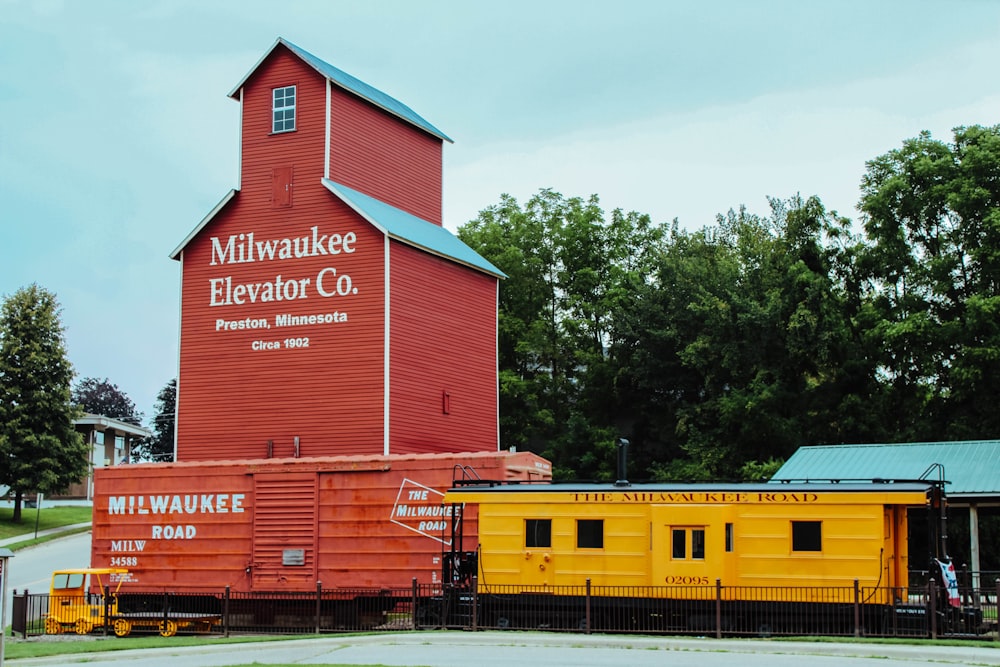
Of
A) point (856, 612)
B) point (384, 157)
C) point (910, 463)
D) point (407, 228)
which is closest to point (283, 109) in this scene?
point (384, 157)

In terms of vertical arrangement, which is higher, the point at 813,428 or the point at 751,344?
the point at 751,344

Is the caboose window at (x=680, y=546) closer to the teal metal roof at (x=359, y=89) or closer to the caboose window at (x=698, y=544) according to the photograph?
the caboose window at (x=698, y=544)

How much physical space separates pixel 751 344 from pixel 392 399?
22469 mm

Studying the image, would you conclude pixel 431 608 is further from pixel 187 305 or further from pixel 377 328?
pixel 187 305

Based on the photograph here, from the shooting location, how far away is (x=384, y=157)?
42.0m

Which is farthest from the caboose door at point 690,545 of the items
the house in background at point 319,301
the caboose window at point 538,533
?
the house in background at point 319,301

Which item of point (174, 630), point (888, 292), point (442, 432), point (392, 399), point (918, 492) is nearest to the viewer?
point (918, 492)

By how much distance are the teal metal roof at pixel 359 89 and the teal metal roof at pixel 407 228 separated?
11.2 ft

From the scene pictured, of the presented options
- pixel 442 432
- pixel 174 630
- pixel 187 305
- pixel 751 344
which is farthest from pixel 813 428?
pixel 174 630

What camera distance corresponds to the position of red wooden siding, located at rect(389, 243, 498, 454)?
3750cm

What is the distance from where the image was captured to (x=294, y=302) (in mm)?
38688

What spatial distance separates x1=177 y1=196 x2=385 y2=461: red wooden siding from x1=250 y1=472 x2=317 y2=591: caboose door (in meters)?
5.95

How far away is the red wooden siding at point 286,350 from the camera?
37031mm

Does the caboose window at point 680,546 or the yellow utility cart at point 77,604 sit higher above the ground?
the caboose window at point 680,546
